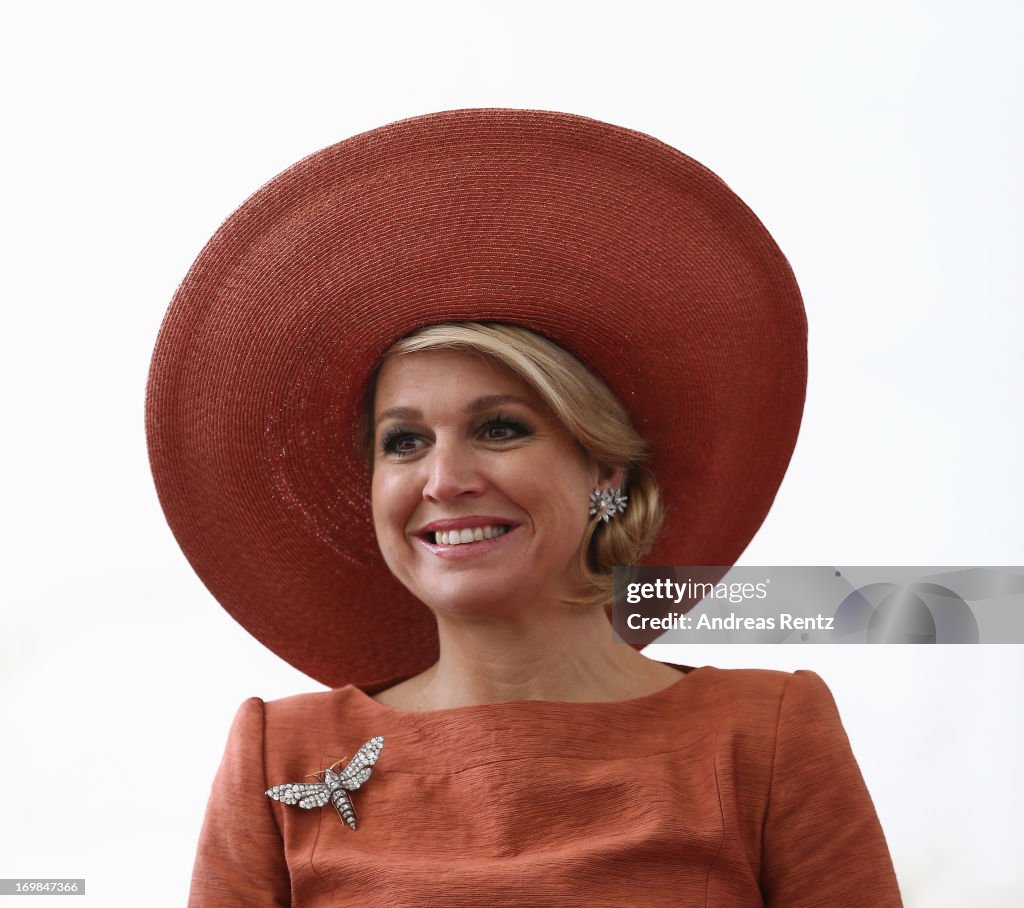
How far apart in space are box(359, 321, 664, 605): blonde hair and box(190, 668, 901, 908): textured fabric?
0.19 meters

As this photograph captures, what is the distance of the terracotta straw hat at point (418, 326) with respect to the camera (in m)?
1.60

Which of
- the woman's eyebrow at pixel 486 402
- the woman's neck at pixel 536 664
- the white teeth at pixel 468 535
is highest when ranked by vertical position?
the woman's eyebrow at pixel 486 402

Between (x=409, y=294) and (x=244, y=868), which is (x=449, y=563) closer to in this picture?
(x=409, y=294)

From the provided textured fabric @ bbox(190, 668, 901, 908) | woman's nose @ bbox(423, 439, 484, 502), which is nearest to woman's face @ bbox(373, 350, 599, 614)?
woman's nose @ bbox(423, 439, 484, 502)

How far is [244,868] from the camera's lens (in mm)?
1666

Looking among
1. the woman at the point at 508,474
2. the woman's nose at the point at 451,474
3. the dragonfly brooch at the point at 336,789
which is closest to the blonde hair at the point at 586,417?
the woman at the point at 508,474

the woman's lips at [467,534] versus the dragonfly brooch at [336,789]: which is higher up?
the woman's lips at [467,534]

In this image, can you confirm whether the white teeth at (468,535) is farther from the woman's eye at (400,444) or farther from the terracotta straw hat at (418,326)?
the terracotta straw hat at (418,326)

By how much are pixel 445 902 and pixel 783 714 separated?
1.56ft

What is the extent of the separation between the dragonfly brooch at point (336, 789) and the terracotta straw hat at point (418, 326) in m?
0.28

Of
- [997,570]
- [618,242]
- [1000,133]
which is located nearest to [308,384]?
[618,242]

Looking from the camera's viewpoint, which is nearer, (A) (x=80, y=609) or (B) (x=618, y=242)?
(B) (x=618, y=242)

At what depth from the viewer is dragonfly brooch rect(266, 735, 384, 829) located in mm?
1662

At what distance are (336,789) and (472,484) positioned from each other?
1.40ft
